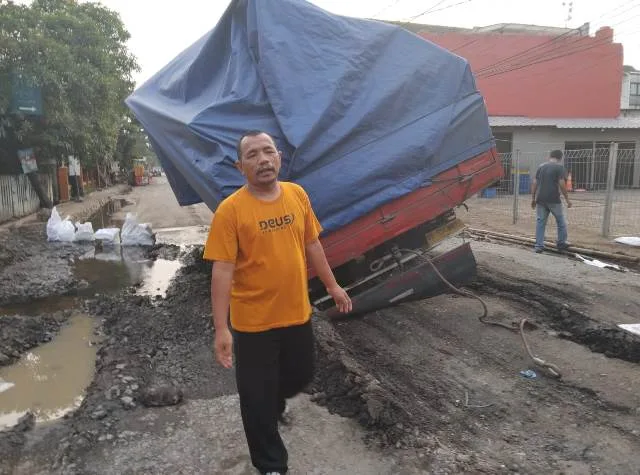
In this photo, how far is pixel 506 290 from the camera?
6078mm

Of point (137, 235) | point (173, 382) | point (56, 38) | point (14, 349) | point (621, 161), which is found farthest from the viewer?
point (56, 38)

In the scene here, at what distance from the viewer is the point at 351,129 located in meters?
4.30

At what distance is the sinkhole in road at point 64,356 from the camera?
13.8ft

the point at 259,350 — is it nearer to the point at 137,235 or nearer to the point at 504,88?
the point at 137,235

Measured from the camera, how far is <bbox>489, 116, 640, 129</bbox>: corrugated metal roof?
21.5 m

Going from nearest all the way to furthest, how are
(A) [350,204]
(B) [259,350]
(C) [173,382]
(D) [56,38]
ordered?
1. (B) [259,350]
2. (C) [173,382]
3. (A) [350,204]
4. (D) [56,38]

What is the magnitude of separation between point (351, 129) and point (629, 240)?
23.2 feet

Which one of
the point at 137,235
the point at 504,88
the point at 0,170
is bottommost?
the point at 137,235

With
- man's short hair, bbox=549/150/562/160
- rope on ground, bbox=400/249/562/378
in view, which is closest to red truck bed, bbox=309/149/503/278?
rope on ground, bbox=400/249/562/378

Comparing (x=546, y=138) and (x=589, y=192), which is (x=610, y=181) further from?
(x=546, y=138)

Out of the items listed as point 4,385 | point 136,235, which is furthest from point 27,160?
point 4,385

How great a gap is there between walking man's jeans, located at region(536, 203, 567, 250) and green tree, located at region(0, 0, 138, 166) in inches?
499

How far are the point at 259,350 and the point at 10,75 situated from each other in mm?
14029

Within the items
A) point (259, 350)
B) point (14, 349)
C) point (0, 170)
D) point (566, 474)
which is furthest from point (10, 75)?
point (566, 474)
